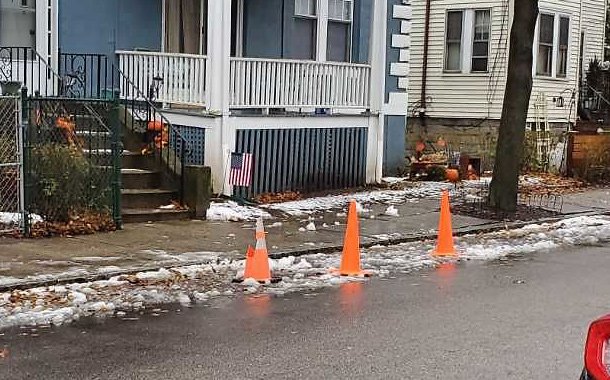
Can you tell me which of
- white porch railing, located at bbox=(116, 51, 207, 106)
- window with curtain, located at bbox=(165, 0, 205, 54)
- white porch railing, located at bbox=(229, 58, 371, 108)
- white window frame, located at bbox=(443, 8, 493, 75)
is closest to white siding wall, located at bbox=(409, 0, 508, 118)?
white window frame, located at bbox=(443, 8, 493, 75)

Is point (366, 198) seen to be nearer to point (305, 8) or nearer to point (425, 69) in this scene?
point (305, 8)

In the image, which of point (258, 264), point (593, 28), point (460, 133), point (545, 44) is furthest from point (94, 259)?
point (593, 28)

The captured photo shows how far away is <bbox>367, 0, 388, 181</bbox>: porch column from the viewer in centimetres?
1800

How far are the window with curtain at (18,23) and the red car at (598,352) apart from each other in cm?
1422

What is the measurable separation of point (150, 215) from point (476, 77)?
582 inches

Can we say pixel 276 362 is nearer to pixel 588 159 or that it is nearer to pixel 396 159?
pixel 396 159

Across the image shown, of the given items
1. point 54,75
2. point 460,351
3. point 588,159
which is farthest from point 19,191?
point 588,159

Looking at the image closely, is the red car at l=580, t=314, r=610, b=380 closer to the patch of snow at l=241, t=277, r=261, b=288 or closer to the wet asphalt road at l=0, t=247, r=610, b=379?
the wet asphalt road at l=0, t=247, r=610, b=379

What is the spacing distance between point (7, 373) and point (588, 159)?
18198mm

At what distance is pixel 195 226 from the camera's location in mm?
13195

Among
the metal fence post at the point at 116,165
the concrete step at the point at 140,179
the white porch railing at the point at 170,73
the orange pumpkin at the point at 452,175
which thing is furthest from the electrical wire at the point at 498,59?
the metal fence post at the point at 116,165

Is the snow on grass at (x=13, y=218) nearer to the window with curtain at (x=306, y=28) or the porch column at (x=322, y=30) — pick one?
the window with curtain at (x=306, y=28)

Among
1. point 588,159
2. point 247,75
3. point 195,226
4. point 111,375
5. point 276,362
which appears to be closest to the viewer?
point 111,375

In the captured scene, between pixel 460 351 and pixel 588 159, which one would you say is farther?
pixel 588 159
